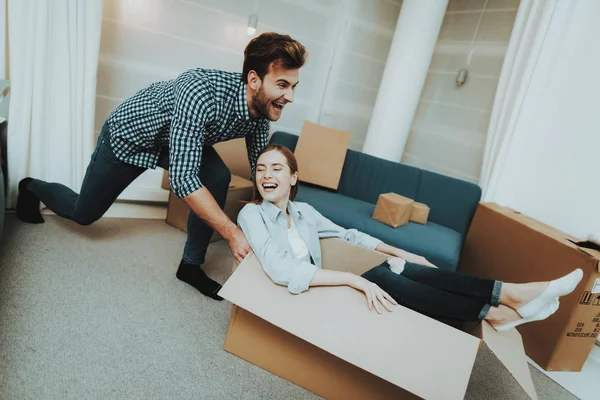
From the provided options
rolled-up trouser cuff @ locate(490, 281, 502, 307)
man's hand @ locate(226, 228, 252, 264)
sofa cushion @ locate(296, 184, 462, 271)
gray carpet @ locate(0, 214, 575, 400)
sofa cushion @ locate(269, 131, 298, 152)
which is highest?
sofa cushion @ locate(269, 131, 298, 152)

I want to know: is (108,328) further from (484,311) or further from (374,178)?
(374,178)

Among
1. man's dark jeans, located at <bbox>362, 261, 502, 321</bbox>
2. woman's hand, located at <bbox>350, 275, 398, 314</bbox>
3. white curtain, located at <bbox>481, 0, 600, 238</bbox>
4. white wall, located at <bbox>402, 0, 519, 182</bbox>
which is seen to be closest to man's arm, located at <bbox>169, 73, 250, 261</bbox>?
woman's hand, located at <bbox>350, 275, 398, 314</bbox>

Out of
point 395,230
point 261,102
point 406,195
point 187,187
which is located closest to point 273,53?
point 261,102

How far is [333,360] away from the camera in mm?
1110

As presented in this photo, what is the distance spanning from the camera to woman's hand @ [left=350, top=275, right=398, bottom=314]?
107cm

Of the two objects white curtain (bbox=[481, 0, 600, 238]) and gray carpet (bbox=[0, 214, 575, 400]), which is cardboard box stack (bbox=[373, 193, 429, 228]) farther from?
gray carpet (bbox=[0, 214, 575, 400])

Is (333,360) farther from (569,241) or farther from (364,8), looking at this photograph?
(364,8)

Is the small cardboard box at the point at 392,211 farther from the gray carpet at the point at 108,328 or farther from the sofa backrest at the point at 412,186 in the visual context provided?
the gray carpet at the point at 108,328

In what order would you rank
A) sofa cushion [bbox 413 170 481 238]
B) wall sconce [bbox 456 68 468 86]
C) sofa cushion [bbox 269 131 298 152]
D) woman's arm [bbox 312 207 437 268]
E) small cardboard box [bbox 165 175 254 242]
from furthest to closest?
wall sconce [bbox 456 68 468 86] < sofa cushion [bbox 269 131 298 152] < sofa cushion [bbox 413 170 481 238] < small cardboard box [bbox 165 175 254 242] < woman's arm [bbox 312 207 437 268]

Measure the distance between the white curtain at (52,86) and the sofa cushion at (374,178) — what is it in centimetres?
157

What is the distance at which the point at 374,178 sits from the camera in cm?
247

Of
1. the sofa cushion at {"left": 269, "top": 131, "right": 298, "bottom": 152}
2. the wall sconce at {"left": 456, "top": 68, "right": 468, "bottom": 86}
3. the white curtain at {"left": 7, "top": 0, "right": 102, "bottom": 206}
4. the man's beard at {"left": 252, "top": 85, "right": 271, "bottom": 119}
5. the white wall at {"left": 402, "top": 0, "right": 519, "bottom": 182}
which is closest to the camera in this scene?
the man's beard at {"left": 252, "top": 85, "right": 271, "bottom": 119}

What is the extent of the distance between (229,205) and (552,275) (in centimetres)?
162

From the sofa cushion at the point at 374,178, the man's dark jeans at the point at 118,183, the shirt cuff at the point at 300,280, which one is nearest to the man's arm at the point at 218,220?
the shirt cuff at the point at 300,280
